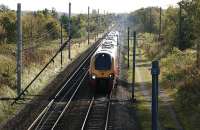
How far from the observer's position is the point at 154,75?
11.6m

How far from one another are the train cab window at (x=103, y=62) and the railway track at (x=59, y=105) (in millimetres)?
2705

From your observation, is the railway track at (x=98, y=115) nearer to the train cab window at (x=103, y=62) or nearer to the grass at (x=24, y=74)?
the train cab window at (x=103, y=62)

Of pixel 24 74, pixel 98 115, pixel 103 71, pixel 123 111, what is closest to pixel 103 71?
pixel 103 71

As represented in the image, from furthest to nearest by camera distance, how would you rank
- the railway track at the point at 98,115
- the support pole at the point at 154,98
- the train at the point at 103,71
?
the train at the point at 103,71 < the railway track at the point at 98,115 < the support pole at the point at 154,98

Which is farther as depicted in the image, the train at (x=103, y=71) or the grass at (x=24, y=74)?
the train at (x=103, y=71)

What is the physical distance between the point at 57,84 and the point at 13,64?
383 cm

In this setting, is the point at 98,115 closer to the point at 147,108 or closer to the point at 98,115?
the point at 98,115

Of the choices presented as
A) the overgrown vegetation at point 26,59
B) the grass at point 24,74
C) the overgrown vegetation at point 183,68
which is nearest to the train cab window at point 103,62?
the overgrown vegetation at point 26,59

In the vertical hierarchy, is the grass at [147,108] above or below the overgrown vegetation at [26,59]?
below

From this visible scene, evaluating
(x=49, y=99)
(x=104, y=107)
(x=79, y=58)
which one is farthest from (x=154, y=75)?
(x=79, y=58)

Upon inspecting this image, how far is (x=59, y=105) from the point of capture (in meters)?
28.2

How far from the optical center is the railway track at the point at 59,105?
2304 cm

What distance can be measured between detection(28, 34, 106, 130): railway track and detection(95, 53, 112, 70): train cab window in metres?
2.71

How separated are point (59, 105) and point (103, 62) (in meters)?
5.24
